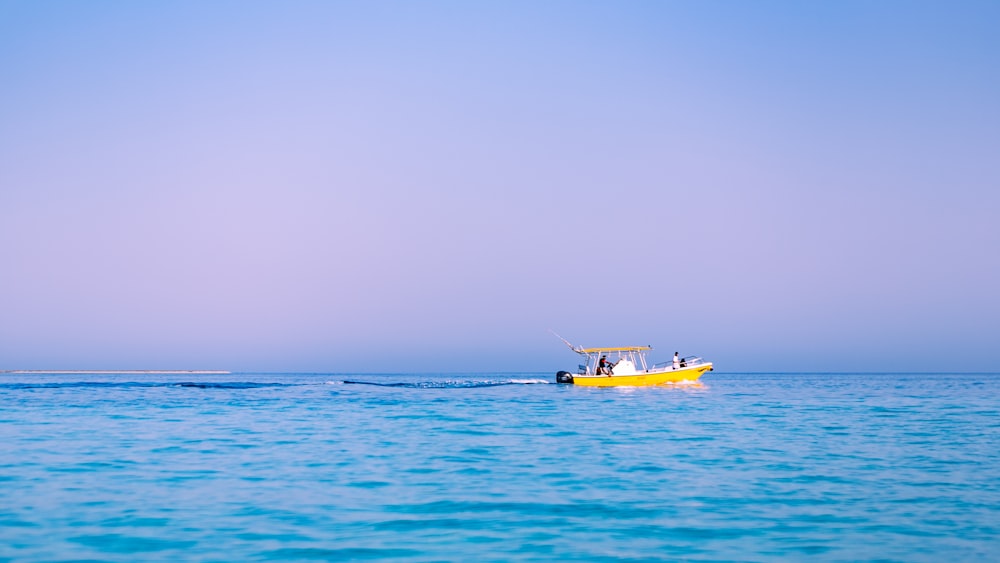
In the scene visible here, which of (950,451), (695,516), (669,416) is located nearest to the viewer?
(695,516)

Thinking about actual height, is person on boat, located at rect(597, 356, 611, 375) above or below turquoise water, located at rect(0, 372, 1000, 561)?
above

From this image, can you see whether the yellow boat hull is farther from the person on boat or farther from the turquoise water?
the turquoise water

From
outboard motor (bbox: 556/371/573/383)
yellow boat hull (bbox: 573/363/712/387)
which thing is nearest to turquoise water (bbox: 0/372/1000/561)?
yellow boat hull (bbox: 573/363/712/387)

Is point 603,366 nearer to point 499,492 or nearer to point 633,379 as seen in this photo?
point 633,379

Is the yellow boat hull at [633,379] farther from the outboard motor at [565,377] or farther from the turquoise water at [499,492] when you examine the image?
the turquoise water at [499,492]

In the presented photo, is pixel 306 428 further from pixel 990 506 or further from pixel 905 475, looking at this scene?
pixel 990 506

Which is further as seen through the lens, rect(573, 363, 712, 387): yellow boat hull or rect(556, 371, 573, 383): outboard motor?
rect(556, 371, 573, 383): outboard motor

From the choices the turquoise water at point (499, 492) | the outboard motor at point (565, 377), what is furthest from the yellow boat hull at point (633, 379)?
the turquoise water at point (499, 492)

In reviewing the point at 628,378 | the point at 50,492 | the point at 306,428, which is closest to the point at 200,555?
the point at 50,492

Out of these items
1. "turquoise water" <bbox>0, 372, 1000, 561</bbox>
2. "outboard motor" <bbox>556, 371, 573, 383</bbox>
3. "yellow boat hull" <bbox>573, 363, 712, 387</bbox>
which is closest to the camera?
"turquoise water" <bbox>0, 372, 1000, 561</bbox>

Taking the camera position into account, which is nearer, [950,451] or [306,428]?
[950,451]

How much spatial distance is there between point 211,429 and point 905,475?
2234cm

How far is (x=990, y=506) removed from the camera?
14406 millimetres

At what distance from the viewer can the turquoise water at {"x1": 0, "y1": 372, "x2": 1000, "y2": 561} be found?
1175 centimetres
